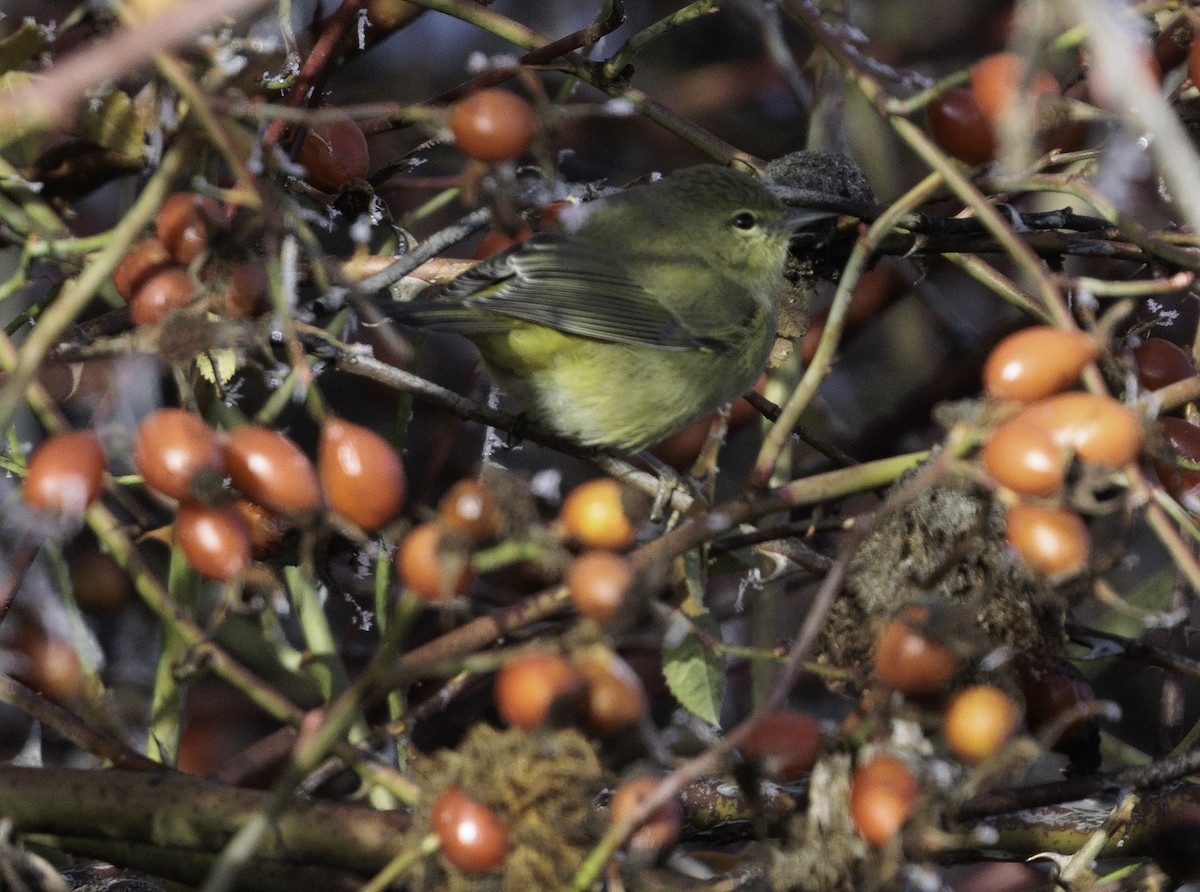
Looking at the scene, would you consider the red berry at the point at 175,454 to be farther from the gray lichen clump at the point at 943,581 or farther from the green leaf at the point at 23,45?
the gray lichen clump at the point at 943,581

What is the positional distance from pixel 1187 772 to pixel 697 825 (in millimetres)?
643

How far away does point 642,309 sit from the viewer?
3357 mm

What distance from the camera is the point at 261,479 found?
4.13 ft

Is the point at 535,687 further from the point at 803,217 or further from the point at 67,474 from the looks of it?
the point at 803,217

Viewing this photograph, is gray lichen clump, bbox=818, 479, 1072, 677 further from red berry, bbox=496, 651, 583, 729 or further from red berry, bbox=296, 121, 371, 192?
red berry, bbox=296, 121, 371, 192

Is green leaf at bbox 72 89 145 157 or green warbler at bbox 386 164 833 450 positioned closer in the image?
green leaf at bbox 72 89 145 157

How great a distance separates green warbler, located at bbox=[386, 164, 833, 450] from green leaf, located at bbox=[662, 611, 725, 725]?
1018 millimetres

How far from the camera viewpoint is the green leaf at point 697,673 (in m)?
1.88

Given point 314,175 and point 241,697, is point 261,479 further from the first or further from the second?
point 241,697

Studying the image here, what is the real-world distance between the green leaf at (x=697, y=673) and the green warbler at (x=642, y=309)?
1018mm

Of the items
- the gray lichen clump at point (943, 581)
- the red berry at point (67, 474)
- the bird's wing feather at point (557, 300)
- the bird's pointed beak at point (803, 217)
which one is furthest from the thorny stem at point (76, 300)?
the bird's pointed beak at point (803, 217)

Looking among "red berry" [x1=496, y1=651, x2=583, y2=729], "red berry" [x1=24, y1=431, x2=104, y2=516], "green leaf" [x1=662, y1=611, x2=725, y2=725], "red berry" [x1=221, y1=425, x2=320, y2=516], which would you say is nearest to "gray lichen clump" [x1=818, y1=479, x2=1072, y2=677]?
"green leaf" [x1=662, y1=611, x2=725, y2=725]

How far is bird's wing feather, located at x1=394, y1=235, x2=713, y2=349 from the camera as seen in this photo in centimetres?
265

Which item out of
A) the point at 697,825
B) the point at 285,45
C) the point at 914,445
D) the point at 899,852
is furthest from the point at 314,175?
the point at 914,445
